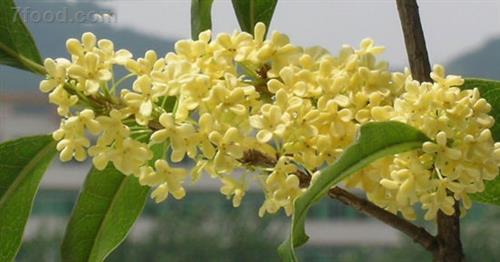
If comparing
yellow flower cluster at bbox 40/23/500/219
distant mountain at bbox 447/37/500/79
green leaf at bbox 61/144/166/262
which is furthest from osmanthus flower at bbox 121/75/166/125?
distant mountain at bbox 447/37/500/79

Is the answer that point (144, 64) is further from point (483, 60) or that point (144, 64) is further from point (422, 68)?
point (483, 60)

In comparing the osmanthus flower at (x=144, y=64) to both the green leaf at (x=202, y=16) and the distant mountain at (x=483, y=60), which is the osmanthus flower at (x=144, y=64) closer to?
the green leaf at (x=202, y=16)

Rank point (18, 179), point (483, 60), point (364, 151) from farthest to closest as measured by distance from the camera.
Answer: point (483, 60)
point (18, 179)
point (364, 151)

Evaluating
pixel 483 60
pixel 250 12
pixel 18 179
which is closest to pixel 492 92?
pixel 250 12

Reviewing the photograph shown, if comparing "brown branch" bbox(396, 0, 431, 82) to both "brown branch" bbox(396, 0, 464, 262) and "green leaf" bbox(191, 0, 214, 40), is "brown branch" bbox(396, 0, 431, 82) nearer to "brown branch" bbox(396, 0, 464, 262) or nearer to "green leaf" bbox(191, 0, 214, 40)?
"brown branch" bbox(396, 0, 464, 262)

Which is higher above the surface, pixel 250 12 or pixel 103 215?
pixel 250 12

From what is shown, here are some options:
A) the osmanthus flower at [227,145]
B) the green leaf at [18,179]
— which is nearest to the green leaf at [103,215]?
the green leaf at [18,179]
